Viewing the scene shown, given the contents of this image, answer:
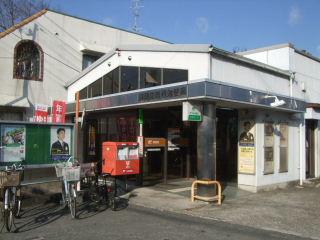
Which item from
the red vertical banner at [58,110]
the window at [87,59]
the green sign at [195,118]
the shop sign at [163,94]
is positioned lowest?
the green sign at [195,118]

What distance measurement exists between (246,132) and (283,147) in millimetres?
2026

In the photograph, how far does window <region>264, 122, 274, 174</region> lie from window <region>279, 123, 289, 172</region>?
69cm

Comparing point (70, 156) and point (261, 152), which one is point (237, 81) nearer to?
point (261, 152)

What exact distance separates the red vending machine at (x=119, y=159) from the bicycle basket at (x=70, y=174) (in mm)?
1863

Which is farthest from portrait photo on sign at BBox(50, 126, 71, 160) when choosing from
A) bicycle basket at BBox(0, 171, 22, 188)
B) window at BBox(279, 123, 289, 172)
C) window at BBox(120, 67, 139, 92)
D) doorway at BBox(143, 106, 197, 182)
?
window at BBox(279, 123, 289, 172)

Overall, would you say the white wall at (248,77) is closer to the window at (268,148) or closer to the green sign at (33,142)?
the window at (268,148)

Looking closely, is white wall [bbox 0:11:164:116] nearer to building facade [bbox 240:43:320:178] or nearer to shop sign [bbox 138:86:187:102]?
shop sign [bbox 138:86:187:102]

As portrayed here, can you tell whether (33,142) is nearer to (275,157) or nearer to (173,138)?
(173,138)

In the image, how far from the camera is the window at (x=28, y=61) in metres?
18.2

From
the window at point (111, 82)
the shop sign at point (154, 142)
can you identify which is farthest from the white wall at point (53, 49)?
the shop sign at point (154, 142)

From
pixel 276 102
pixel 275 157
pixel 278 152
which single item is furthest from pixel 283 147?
pixel 276 102

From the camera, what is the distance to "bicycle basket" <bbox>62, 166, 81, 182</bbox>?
8873mm

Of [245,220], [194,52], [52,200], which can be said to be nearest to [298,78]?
[194,52]

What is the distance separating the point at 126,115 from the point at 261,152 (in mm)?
4814
